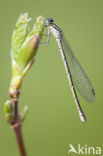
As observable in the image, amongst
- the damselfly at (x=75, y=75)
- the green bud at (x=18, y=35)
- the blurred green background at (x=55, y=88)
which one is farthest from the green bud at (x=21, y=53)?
the blurred green background at (x=55, y=88)

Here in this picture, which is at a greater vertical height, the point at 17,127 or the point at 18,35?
the point at 18,35

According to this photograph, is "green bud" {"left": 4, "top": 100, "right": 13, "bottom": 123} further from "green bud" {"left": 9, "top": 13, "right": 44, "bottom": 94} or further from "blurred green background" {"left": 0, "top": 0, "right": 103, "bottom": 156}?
"blurred green background" {"left": 0, "top": 0, "right": 103, "bottom": 156}

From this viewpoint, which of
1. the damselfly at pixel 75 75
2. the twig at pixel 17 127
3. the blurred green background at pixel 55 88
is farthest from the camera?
the blurred green background at pixel 55 88

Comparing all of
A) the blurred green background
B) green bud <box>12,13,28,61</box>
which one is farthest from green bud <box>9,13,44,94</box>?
the blurred green background

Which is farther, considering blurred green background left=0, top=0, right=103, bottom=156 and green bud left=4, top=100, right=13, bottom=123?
blurred green background left=0, top=0, right=103, bottom=156

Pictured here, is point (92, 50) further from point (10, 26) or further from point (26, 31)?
point (26, 31)

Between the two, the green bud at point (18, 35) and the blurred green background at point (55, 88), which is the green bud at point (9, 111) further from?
the blurred green background at point (55, 88)

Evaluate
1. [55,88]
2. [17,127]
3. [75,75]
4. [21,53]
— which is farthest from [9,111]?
[55,88]

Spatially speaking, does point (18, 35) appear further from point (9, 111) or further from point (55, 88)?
point (55, 88)
